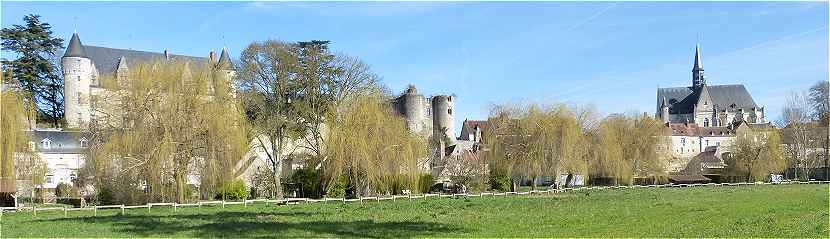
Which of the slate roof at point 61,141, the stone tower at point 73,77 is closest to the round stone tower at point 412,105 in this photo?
the stone tower at point 73,77

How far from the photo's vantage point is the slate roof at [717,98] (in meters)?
137

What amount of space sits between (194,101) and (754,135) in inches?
2278

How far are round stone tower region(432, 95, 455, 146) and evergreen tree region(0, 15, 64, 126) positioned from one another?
1563 inches

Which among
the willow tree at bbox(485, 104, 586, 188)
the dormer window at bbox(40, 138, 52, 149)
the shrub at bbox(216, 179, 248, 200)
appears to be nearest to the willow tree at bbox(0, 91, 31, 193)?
the shrub at bbox(216, 179, 248, 200)

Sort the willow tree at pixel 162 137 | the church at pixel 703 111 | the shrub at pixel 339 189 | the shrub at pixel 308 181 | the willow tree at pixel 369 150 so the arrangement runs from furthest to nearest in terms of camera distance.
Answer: the church at pixel 703 111, the shrub at pixel 308 181, the shrub at pixel 339 189, the willow tree at pixel 369 150, the willow tree at pixel 162 137

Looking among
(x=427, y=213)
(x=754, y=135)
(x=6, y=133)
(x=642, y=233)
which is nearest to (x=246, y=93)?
(x=6, y=133)

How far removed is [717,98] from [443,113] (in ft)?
245

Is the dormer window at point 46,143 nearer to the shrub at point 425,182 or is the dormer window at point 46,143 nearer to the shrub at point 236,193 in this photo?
the shrub at point 236,193

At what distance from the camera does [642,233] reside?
17281mm

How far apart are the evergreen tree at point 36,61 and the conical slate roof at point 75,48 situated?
0.95 m

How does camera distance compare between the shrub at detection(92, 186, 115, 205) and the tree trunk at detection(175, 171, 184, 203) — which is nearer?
the tree trunk at detection(175, 171, 184, 203)

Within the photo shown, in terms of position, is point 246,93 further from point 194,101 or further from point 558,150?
point 558,150

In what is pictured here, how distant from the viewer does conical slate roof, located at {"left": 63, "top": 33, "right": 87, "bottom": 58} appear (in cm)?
7031

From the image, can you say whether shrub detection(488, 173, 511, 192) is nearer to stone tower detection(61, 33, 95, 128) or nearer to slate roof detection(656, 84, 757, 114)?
stone tower detection(61, 33, 95, 128)
